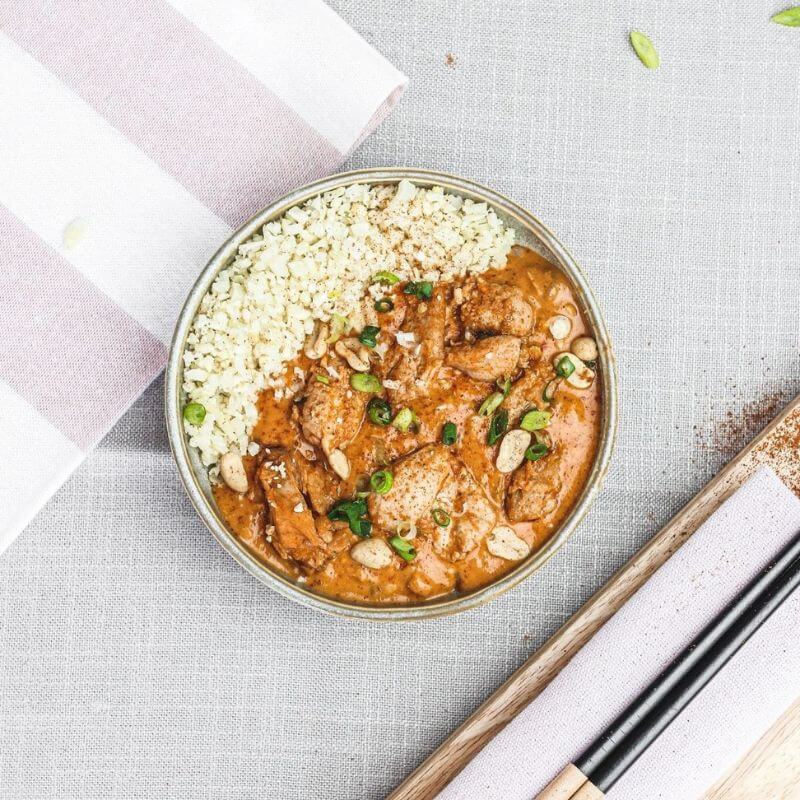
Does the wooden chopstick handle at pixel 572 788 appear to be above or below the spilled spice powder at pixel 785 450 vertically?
below

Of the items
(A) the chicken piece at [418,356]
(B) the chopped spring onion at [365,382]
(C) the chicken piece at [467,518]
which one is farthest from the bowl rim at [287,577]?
(B) the chopped spring onion at [365,382]

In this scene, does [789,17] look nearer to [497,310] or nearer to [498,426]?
[497,310]

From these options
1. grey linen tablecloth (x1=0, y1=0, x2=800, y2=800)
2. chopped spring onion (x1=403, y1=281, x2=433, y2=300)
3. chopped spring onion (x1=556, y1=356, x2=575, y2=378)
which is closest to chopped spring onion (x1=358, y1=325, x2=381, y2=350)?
chopped spring onion (x1=403, y1=281, x2=433, y2=300)

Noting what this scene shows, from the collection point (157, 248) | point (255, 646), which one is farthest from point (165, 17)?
point (255, 646)

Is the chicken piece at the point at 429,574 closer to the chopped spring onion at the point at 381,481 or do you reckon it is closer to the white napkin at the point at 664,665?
the chopped spring onion at the point at 381,481

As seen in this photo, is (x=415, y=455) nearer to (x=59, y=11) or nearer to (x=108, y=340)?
(x=108, y=340)
